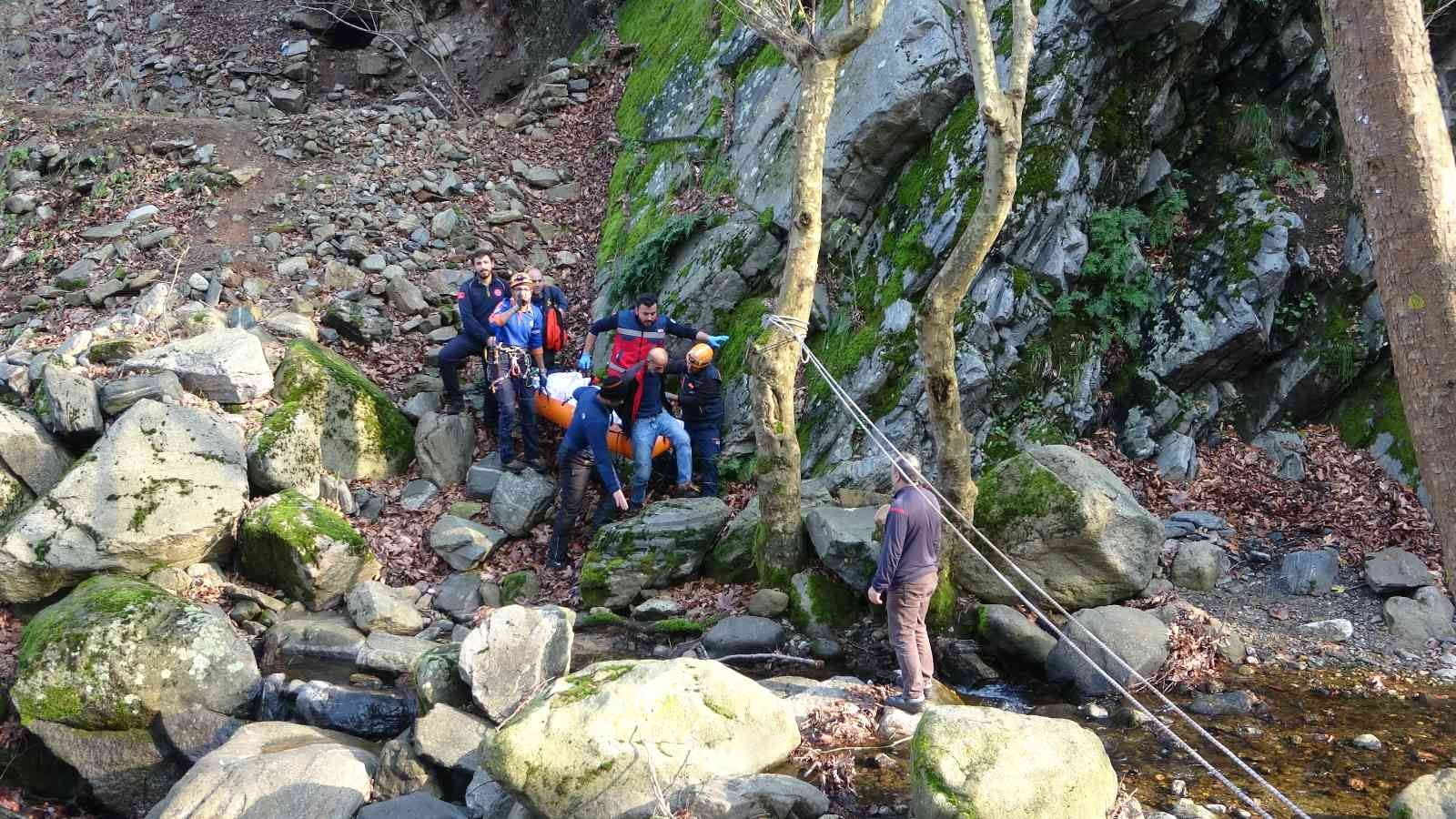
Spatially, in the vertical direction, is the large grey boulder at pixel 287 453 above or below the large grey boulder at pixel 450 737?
below

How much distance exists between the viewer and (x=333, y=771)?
684 centimetres

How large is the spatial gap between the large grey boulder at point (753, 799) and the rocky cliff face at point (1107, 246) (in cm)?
514

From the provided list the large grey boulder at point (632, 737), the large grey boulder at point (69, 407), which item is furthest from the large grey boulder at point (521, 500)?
the large grey boulder at point (632, 737)

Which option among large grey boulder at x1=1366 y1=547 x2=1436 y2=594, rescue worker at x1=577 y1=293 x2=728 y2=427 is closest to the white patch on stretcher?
rescue worker at x1=577 y1=293 x2=728 y2=427

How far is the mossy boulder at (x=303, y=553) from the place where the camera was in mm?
9891

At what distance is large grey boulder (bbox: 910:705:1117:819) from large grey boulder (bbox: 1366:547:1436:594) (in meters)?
4.84

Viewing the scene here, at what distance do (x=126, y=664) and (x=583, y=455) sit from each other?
4.51 meters

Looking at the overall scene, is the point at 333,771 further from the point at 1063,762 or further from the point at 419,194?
the point at 419,194

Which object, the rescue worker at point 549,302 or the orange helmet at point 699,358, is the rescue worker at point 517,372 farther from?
the orange helmet at point 699,358

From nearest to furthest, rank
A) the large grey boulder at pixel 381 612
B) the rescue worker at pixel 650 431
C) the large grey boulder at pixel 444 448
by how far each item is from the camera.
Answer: the large grey boulder at pixel 381 612 → the rescue worker at pixel 650 431 → the large grey boulder at pixel 444 448

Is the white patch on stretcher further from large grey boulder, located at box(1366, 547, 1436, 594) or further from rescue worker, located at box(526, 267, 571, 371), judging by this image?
large grey boulder, located at box(1366, 547, 1436, 594)

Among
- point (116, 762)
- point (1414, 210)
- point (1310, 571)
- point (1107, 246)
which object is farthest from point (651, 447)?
point (1414, 210)

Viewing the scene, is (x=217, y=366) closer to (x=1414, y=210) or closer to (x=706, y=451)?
(x=706, y=451)

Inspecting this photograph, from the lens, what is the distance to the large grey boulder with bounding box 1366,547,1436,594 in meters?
9.02
